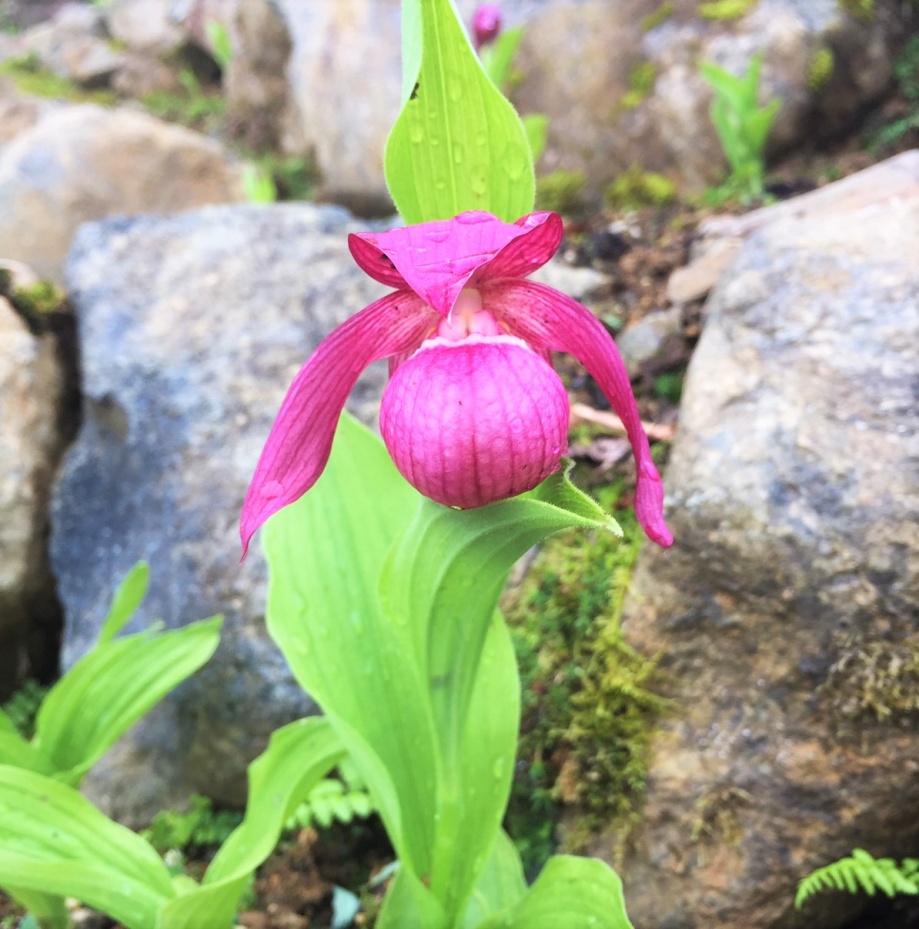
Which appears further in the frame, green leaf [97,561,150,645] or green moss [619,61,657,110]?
green moss [619,61,657,110]

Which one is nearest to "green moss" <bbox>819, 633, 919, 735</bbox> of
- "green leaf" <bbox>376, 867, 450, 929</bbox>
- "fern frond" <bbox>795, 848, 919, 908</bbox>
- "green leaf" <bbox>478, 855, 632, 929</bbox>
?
"fern frond" <bbox>795, 848, 919, 908</bbox>

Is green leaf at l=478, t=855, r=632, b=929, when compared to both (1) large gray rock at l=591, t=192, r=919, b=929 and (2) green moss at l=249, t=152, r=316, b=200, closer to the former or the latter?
(1) large gray rock at l=591, t=192, r=919, b=929

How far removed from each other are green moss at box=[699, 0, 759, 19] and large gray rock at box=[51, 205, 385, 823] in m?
2.48

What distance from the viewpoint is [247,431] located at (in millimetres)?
2146

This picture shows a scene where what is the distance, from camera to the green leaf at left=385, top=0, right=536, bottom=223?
36.9 inches

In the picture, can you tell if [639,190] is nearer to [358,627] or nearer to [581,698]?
[581,698]

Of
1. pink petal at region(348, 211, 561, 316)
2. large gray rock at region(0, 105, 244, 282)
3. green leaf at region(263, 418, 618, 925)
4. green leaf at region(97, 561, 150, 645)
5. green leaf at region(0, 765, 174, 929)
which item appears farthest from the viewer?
large gray rock at region(0, 105, 244, 282)

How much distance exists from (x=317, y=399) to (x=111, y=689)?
1.06 meters

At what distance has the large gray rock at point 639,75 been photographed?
12.3ft

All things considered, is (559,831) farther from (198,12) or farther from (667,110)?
(198,12)

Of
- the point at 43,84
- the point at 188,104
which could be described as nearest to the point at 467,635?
the point at 188,104

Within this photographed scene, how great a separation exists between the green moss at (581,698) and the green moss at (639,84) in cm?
303

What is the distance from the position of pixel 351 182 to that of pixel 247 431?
3115 millimetres

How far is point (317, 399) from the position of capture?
0.99m
